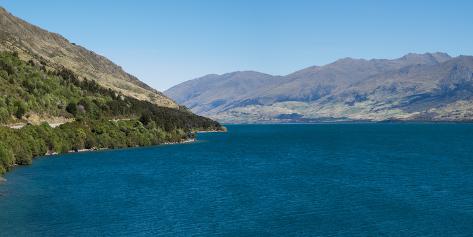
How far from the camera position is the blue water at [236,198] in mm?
70875

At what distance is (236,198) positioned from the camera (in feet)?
306

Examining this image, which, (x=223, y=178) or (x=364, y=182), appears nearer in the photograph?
(x=364, y=182)

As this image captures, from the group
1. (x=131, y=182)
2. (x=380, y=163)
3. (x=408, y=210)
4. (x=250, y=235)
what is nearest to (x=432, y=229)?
(x=408, y=210)

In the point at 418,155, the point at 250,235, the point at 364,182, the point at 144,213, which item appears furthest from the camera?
the point at 418,155

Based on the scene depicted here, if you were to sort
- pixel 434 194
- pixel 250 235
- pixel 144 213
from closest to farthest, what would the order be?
pixel 250 235 < pixel 144 213 < pixel 434 194

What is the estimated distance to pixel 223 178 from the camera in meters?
121

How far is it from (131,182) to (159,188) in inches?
414

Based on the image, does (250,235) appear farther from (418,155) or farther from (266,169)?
(418,155)

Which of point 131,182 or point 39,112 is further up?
point 39,112

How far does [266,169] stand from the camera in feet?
461

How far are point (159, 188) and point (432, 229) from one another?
53.5 m

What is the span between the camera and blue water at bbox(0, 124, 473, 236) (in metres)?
70.9

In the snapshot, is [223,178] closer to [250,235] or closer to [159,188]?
[159,188]

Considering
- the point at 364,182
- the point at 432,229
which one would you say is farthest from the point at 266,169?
the point at 432,229
